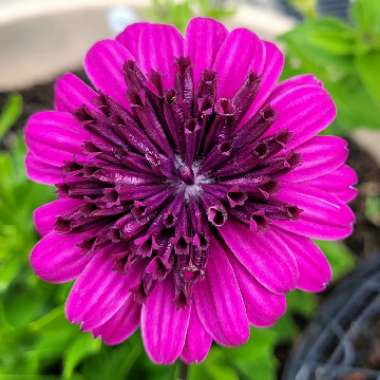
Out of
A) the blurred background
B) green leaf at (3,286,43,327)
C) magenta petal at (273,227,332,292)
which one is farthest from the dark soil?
magenta petal at (273,227,332,292)

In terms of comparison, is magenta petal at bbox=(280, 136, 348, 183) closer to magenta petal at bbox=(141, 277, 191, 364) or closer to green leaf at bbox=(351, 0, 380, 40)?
magenta petal at bbox=(141, 277, 191, 364)

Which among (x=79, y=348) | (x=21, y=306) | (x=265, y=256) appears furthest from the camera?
(x=21, y=306)

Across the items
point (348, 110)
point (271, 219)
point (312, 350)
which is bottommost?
point (312, 350)

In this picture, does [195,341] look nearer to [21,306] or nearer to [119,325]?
[119,325]

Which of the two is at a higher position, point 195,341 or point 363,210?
point 195,341

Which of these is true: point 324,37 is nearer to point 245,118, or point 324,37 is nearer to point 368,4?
point 368,4

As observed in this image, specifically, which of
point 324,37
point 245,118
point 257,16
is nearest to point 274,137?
point 245,118

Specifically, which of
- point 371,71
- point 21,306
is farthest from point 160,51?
point 21,306
